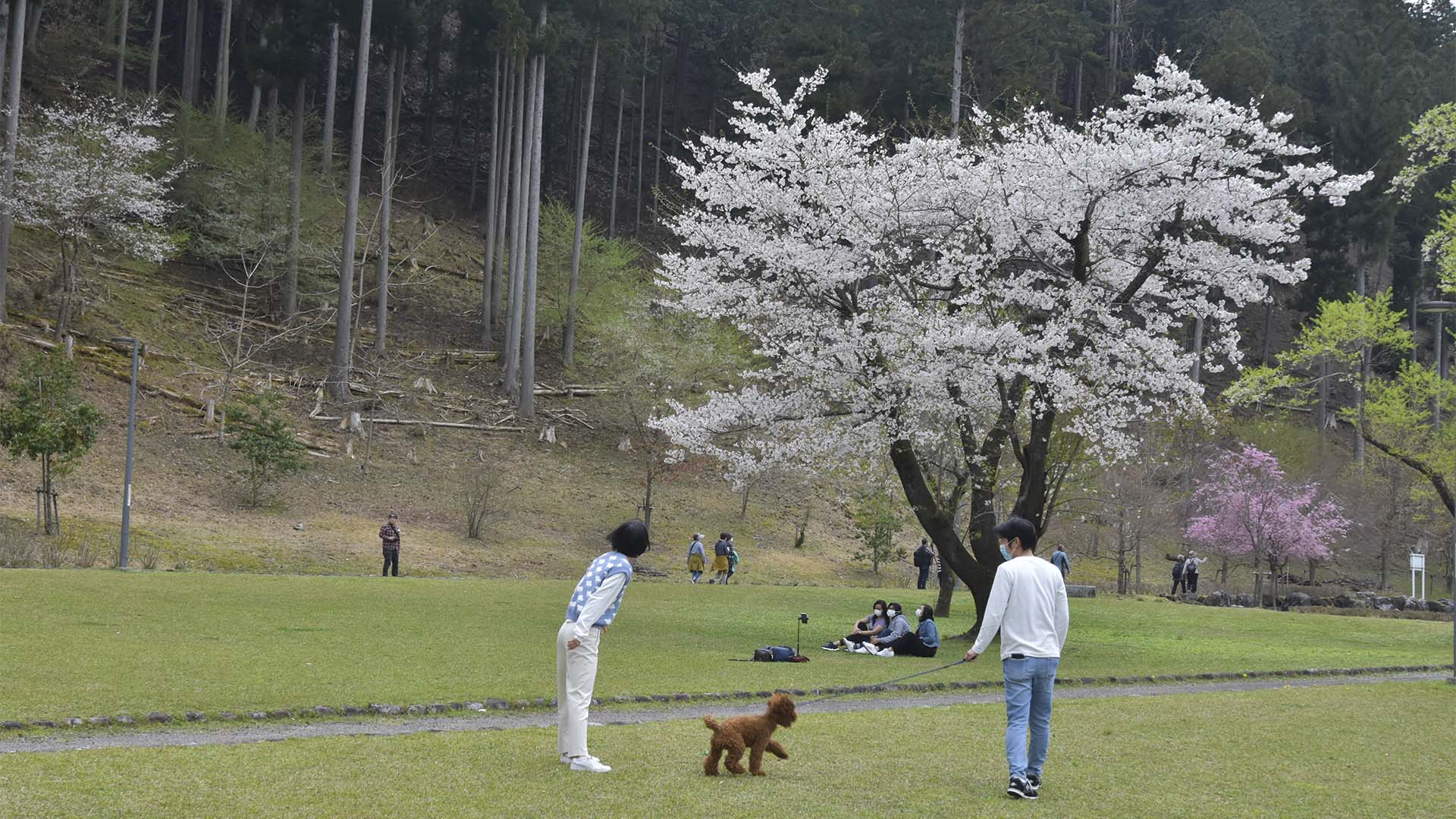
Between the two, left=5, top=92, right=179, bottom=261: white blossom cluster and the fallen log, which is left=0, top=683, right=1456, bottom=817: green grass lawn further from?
left=5, top=92, right=179, bottom=261: white blossom cluster

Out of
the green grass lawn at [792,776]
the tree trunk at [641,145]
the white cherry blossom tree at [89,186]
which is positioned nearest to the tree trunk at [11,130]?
the white cherry blossom tree at [89,186]

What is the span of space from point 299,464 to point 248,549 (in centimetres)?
485

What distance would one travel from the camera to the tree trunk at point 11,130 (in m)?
31.4

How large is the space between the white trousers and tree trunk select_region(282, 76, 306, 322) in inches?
1450

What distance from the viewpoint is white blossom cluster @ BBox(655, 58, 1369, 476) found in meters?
16.6

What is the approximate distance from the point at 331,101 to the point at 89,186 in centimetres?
1067

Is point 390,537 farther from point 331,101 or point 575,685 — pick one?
point 331,101

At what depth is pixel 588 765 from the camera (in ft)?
23.4

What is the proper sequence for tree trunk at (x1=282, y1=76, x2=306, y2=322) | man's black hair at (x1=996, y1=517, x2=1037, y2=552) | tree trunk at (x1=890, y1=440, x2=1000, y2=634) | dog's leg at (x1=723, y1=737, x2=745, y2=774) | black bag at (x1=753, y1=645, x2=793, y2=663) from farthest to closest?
tree trunk at (x1=282, y1=76, x2=306, y2=322), tree trunk at (x1=890, y1=440, x2=1000, y2=634), black bag at (x1=753, y1=645, x2=793, y2=663), dog's leg at (x1=723, y1=737, x2=745, y2=774), man's black hair at (x1=996, y1=517, x2=1037, y2=552)

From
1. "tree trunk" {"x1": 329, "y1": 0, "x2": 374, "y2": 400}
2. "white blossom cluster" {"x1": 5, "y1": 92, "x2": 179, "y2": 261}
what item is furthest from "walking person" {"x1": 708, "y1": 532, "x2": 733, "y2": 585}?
"white blossom cluster" {"x1": 5, "y1": 92, "x2": 179, "y2": 261}

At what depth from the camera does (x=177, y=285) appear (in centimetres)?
4219

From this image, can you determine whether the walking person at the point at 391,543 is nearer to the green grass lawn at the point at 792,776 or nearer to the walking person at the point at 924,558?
the walking person at the point at 924,558

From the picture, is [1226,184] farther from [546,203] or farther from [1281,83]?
[1281,83]

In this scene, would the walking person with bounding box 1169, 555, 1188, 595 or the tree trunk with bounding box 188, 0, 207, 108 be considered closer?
the walking person with bounding box 1169, 555, 1188, 595
